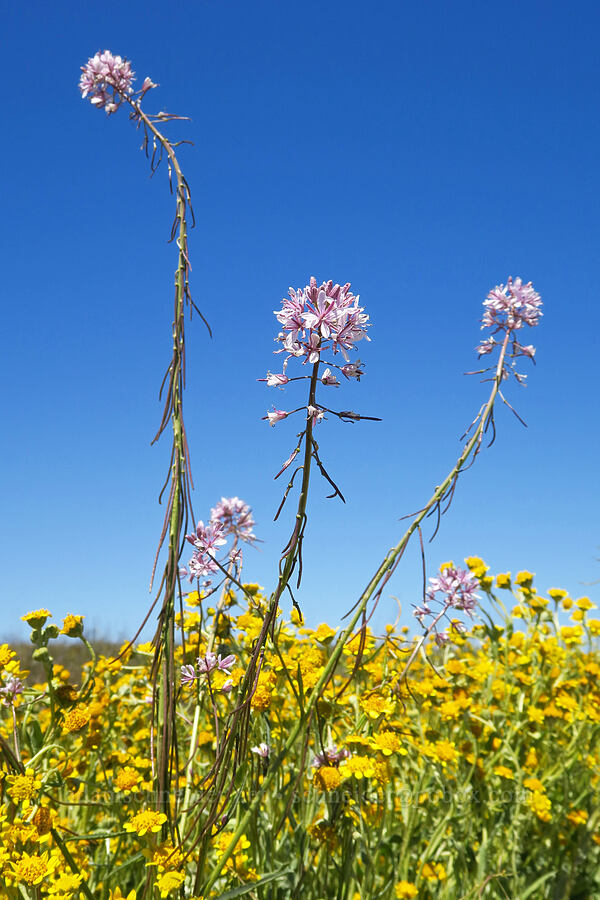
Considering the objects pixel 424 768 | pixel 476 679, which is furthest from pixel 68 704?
pixel 476 679

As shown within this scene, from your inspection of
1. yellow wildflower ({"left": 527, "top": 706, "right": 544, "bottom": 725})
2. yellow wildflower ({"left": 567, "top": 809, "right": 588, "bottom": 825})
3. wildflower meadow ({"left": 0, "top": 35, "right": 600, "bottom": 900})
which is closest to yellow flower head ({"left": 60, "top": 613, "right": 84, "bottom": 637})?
wildflower meadow ({"left": 0, "top": 35, "right": 600, "bottom": 900})

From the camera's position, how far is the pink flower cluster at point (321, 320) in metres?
1.24

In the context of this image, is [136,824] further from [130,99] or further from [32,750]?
[130,99]

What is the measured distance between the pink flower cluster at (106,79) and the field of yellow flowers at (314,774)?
140 cm

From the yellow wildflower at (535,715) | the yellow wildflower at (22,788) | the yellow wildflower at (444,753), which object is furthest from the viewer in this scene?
the yellow wildflower at (535,715)

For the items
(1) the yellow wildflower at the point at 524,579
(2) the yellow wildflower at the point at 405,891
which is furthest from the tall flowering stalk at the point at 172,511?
(1) the yellow wildflower at the point at 524,579

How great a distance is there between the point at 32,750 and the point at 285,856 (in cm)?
90

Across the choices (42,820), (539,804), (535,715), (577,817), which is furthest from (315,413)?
(577,817)

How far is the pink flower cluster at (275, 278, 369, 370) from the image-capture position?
1237 mm

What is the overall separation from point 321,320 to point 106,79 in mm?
1232

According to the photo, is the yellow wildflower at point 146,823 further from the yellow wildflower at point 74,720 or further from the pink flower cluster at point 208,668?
the yellow wildflower at point 74,720

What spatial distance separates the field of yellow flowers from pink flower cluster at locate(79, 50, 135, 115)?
1.40m

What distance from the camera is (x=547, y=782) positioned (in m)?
3.08

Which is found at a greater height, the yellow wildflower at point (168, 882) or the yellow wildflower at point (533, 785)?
the yellow wildflower at point (533, 785)
